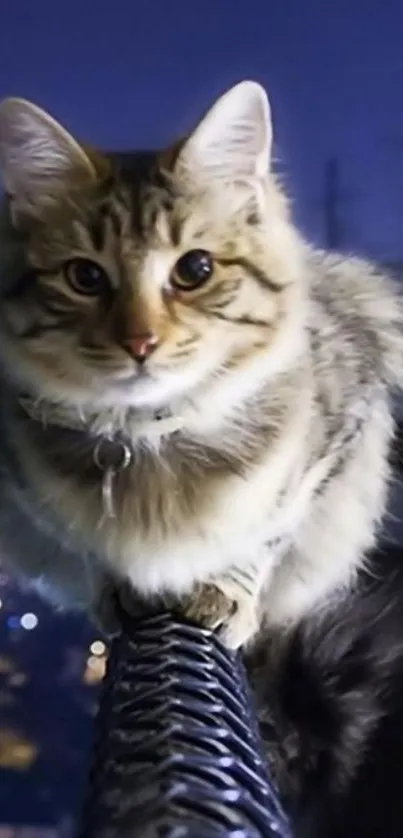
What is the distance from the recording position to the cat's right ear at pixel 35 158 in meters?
1.02

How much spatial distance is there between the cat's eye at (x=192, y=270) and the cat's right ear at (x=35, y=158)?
0.10 metres

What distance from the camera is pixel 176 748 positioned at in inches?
31.8

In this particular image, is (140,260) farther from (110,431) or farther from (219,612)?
(219,612)

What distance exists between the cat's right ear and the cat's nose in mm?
158

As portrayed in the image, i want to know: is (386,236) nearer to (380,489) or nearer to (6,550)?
(380,489)

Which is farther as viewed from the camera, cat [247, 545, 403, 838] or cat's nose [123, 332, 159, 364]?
cat [247, 545, 403, 838]

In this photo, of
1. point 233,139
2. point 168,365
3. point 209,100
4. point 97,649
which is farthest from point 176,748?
point 209,100

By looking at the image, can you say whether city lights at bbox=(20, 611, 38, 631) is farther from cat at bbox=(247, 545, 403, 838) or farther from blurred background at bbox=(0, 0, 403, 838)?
cat at bbox=(247, 545, 403, 838)

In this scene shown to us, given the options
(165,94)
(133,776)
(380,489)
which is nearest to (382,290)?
(380,489)

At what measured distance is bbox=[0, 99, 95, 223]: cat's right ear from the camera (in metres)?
1.02

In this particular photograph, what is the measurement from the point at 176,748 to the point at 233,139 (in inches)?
18.2

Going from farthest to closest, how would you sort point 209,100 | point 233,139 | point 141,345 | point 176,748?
1. point 209,100
2. point 233,139
3. point 141,345
4. point 176,748

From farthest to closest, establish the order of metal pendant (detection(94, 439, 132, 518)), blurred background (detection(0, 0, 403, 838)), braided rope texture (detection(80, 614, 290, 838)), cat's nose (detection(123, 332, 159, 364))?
blurred background (detection(0, 0, 403, 838)) < metal pendant (detection(94, 439, 132, 518)) < cat's nose (detection(123, 332, 159, 364)) < braided rope texture (detection(80, 614, 290, 838))

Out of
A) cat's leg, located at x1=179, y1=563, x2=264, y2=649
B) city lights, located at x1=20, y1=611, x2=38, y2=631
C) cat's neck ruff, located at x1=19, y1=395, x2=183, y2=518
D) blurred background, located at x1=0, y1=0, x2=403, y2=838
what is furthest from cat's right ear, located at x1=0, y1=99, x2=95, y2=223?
city lights, located at x1=20, y1=611, x2=38, y2=631
